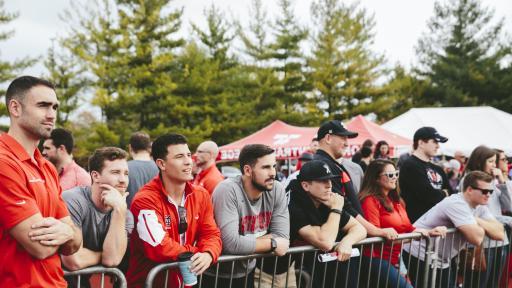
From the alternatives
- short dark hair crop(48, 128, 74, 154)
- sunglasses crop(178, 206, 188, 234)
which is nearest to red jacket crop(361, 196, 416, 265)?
sunglasses crop(178, 206, 188, 234)

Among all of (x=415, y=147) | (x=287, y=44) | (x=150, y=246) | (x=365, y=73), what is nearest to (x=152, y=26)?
(x=287, y=44)

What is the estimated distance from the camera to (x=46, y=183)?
9.25ft

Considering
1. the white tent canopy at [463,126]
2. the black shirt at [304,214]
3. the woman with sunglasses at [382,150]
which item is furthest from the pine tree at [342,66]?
the black shirt at [304,214]

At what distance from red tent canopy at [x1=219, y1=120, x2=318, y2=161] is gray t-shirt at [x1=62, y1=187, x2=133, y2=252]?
13.9m

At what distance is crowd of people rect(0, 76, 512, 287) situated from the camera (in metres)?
2.70

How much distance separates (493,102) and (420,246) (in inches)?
1358

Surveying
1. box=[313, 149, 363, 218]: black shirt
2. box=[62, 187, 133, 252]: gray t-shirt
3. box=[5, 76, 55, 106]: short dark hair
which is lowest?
box=[62, 187, 133, 252]: gray t-shirt

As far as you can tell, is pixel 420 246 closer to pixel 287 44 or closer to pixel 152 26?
pixel 152 26

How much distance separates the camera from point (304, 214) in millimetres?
4512

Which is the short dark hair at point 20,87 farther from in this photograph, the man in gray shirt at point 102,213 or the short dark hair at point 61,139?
the short dark hair at point 61,139

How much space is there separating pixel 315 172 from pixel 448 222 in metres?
1.97

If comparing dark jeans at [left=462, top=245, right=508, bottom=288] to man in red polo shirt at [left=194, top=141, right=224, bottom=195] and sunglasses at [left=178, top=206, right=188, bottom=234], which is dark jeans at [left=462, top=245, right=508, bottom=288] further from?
sunglasses at [left=178, top=206, right=188, bottom=234]

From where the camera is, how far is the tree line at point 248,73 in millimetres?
30297

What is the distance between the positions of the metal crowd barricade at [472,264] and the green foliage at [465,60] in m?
32.5
